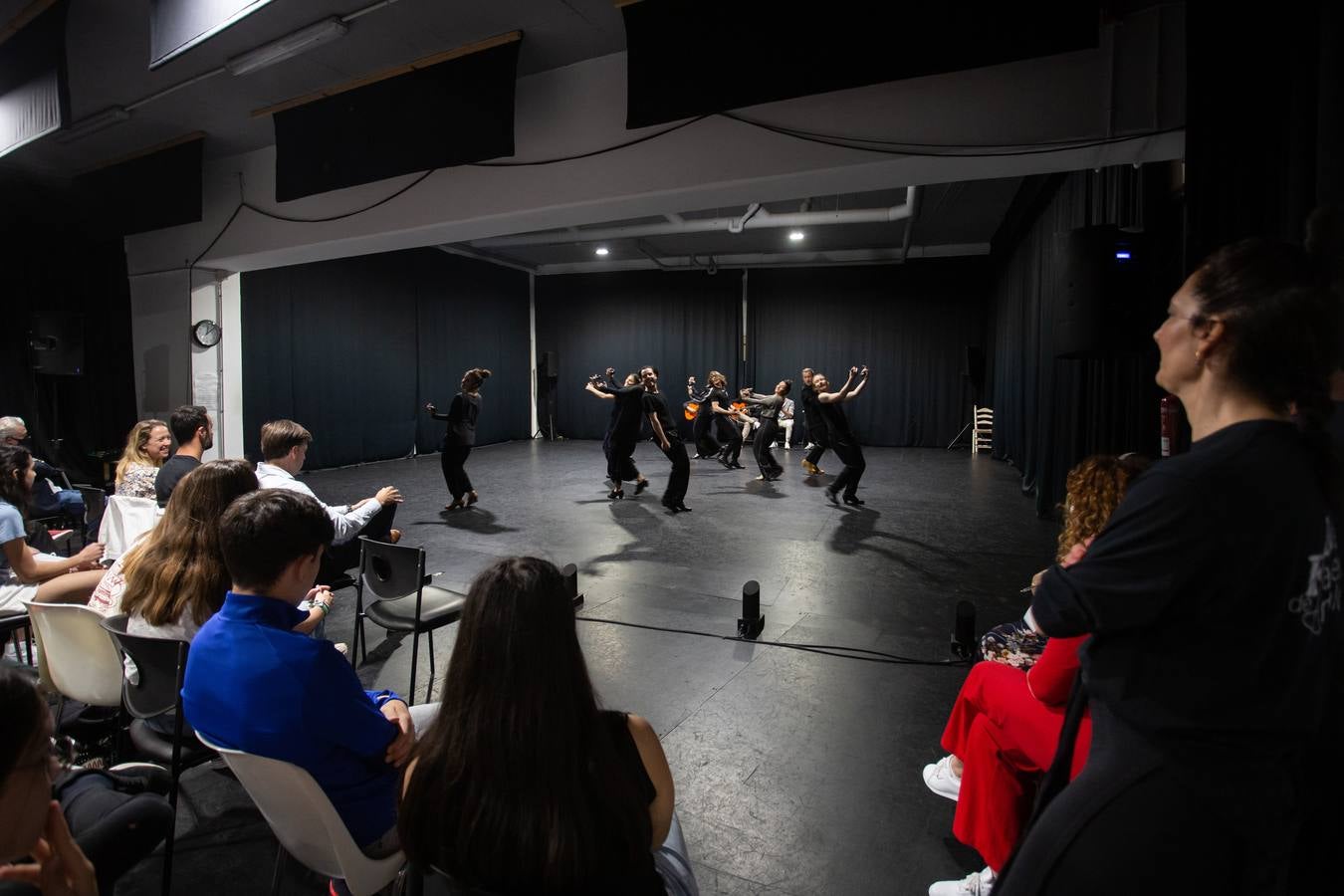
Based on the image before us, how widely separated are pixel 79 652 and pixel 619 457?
5.83 meters

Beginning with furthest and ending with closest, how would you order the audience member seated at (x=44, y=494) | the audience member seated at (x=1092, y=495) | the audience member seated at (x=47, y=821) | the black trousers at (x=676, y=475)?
the black trousers at (x=676, y=475) → the audience member seated at (x=44, y=494) → the audience member seated at (x=1092, y=495) → the audience member seated at (x=47, y=821)

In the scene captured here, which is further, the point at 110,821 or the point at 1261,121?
the point at 1261,121

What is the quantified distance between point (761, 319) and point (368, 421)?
8370mm

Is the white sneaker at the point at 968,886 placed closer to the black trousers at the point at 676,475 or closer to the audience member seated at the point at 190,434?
the audience member seated at the point at 190,434

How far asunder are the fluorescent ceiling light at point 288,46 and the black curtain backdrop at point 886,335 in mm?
11437

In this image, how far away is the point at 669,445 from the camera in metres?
7.13

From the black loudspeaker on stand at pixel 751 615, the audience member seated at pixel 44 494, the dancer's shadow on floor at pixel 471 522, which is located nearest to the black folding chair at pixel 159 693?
the black loudspeaker on stand at pixel 751 615

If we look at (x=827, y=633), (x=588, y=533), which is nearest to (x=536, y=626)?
(x=827, y=633)

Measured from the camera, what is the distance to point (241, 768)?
4.37 feet

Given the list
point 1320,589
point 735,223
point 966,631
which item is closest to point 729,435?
point 735,223

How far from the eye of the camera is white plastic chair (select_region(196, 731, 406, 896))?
129 cm

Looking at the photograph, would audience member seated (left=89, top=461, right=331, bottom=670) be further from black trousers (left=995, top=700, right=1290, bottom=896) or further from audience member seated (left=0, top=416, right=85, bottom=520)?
audience member seated (left=0, top=416, right=85, bottom=520)

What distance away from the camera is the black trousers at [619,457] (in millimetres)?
7668

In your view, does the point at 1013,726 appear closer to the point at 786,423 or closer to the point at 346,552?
the point at 346,552
